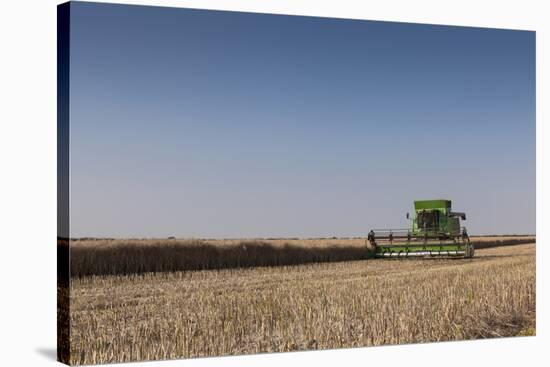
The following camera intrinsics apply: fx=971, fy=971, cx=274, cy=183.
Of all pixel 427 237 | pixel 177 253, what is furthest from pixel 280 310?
pixel 427 237

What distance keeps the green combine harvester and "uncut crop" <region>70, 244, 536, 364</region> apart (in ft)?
2.69

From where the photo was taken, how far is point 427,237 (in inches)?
802

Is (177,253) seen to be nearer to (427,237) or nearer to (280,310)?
(280,310)

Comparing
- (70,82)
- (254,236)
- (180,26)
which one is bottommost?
(254,236)

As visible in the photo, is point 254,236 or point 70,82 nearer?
point 70,82

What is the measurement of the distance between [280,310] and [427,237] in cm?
775

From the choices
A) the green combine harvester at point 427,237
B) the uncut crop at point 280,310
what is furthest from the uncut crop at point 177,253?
the green combine harvester at point 427,237

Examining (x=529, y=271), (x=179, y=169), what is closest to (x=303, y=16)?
(x=179, y=169)

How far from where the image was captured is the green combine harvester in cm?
1527

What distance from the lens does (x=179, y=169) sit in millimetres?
12586

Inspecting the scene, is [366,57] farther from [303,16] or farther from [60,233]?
[60,233]

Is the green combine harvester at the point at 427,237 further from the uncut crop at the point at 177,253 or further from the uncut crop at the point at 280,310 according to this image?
the uncut crop at the point at 280,310

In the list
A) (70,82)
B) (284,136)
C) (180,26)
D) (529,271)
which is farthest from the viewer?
(529,271)

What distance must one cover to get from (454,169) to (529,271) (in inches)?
107
